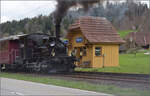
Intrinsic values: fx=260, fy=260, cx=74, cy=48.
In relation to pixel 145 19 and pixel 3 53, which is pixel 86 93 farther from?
pixel 3 53

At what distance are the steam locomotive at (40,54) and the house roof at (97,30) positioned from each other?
20.4 feet

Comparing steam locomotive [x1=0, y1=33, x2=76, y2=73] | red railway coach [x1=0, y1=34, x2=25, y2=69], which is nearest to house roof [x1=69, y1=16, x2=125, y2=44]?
steam locomotive [x1=0, y1=33, x2=76, y2=73]

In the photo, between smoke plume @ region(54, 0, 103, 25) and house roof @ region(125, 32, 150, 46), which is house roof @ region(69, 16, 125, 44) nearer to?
smoke plume @ region(54, 0, 103, 25)

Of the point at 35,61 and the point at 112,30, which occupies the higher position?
the point at 112,30

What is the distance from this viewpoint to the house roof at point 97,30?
25.6 m

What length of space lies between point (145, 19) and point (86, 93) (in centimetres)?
1124

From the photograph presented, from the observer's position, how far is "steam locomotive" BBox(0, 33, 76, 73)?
1861 cm

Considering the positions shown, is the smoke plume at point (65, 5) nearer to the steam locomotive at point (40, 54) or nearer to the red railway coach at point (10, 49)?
the steam locomotive at point (40, 54)

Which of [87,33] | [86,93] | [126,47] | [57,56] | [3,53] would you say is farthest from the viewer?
[126,47]

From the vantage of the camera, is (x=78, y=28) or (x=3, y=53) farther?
(x=78, y=28)

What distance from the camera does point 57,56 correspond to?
61.3 ft

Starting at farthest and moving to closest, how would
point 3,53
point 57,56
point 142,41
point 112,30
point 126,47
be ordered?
point 142,41 < point 126,47 < point 112,30 < point 3,53 < point 57,56

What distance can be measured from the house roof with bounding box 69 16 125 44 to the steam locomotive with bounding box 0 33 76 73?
20.4ft

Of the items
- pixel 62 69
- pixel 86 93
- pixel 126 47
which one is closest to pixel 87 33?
pixel 62 69
